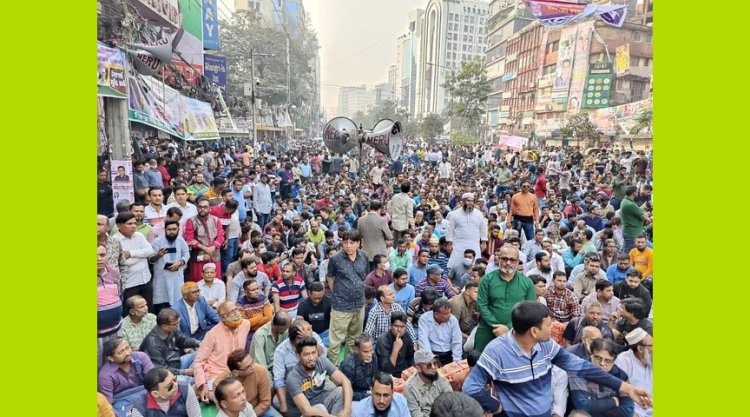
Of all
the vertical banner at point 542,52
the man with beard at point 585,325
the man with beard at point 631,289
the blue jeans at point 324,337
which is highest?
the vertical banner at point 542,52

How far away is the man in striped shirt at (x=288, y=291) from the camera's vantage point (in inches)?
218

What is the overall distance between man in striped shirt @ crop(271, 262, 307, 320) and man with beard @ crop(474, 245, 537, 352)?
2.46 meters

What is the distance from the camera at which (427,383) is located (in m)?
3.64

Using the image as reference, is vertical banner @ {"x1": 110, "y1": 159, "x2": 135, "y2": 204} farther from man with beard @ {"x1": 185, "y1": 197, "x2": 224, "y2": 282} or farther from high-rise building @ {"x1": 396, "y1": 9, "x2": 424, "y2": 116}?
high-rise building @ {"x1": 396, "y1": 9, "x2": 424, "y2": 116}

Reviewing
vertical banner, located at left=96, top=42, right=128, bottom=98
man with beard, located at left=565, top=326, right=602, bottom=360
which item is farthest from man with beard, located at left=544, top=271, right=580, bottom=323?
vertical banner, located at left=96, top=42, right=128, bottom=98

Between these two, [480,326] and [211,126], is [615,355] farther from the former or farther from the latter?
[211,126]

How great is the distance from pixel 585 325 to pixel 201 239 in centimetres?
407

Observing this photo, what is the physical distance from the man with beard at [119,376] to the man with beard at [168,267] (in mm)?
1506

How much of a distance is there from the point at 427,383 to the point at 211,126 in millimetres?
15283

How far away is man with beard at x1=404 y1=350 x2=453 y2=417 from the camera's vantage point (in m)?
3.55

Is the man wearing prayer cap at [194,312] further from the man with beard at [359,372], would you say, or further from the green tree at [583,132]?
the green tree at [583,132]

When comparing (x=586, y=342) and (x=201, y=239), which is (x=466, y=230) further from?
(x=201, y=239)

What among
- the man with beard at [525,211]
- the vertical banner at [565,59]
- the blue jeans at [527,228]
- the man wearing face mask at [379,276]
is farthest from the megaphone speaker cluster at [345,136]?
the vertical banner at [565,59]

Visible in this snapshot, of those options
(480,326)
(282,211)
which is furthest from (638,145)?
(480,326)
